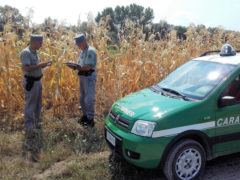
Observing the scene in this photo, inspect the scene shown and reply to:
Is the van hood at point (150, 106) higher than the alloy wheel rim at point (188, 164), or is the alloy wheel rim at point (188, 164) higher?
the van hood at point (150, 106)

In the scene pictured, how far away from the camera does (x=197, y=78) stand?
3.99m

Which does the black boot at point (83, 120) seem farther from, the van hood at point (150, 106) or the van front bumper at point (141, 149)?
the van front bumper at point (141, 149)

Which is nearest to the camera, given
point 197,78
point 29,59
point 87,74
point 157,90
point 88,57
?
point 197,78

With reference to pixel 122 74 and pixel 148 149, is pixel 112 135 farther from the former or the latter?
pixel 122 74

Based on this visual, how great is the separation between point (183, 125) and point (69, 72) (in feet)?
11.1

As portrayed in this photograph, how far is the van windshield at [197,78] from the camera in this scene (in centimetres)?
362

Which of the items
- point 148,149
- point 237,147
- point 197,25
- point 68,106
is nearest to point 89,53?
point 68,106

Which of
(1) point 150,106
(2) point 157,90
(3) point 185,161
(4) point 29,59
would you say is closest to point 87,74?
(4) point 29,59

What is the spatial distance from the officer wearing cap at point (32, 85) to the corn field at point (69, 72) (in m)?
0.45

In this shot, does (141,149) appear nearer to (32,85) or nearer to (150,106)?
(150,106)

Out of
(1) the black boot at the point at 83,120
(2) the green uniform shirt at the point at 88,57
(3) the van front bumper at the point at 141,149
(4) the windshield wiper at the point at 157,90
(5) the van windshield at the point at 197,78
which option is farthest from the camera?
(1) the black boot at the point at 83,120

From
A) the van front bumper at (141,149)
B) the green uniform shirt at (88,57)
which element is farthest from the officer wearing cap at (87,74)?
the van front bumper at (141,149)

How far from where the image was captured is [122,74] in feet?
18.3

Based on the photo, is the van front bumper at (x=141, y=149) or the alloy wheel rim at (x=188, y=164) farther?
the alloy wheel rim at (x=188, y=164)
